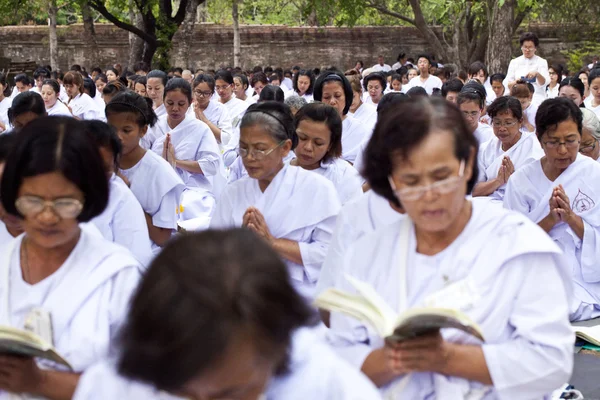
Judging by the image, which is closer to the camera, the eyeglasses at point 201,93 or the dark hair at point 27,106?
the dark hair at point 27,106

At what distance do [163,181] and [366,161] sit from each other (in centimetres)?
279

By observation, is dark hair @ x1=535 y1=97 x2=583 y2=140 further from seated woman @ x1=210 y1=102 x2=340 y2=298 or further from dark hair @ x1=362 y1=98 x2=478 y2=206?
dark hair @ x1=362 y1=98 x2=478 y2=206

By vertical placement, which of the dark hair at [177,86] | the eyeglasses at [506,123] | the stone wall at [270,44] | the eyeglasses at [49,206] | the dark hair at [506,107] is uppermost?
the stone wall at [270,44]

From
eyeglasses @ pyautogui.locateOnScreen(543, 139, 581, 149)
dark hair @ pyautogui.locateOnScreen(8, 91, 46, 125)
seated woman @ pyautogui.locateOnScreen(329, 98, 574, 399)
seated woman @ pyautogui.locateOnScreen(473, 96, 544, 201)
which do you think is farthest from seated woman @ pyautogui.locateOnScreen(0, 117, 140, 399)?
seated woman @ pyautogui.locateOnScreen(473, 96, 544, 201)

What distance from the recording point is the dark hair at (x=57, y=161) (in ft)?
8.46

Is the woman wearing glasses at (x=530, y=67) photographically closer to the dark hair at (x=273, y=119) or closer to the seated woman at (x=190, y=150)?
the seated woman at (x=190, y=150)

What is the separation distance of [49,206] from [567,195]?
3.61m

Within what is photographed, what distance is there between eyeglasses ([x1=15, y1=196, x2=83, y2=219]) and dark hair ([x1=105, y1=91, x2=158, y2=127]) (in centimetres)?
297

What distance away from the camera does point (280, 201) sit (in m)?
4.47

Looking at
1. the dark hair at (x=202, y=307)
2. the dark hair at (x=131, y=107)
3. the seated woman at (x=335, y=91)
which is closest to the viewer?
the dark hair at (x=202, y=307)

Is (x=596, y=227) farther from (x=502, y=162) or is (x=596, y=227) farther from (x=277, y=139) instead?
(x=277, y=139)

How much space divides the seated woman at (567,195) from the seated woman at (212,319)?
3.65 meters

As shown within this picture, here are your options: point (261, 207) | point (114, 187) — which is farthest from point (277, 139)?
Result: point (114, 187)

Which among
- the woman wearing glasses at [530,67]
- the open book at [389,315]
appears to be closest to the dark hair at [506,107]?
the open book at [389,315]
